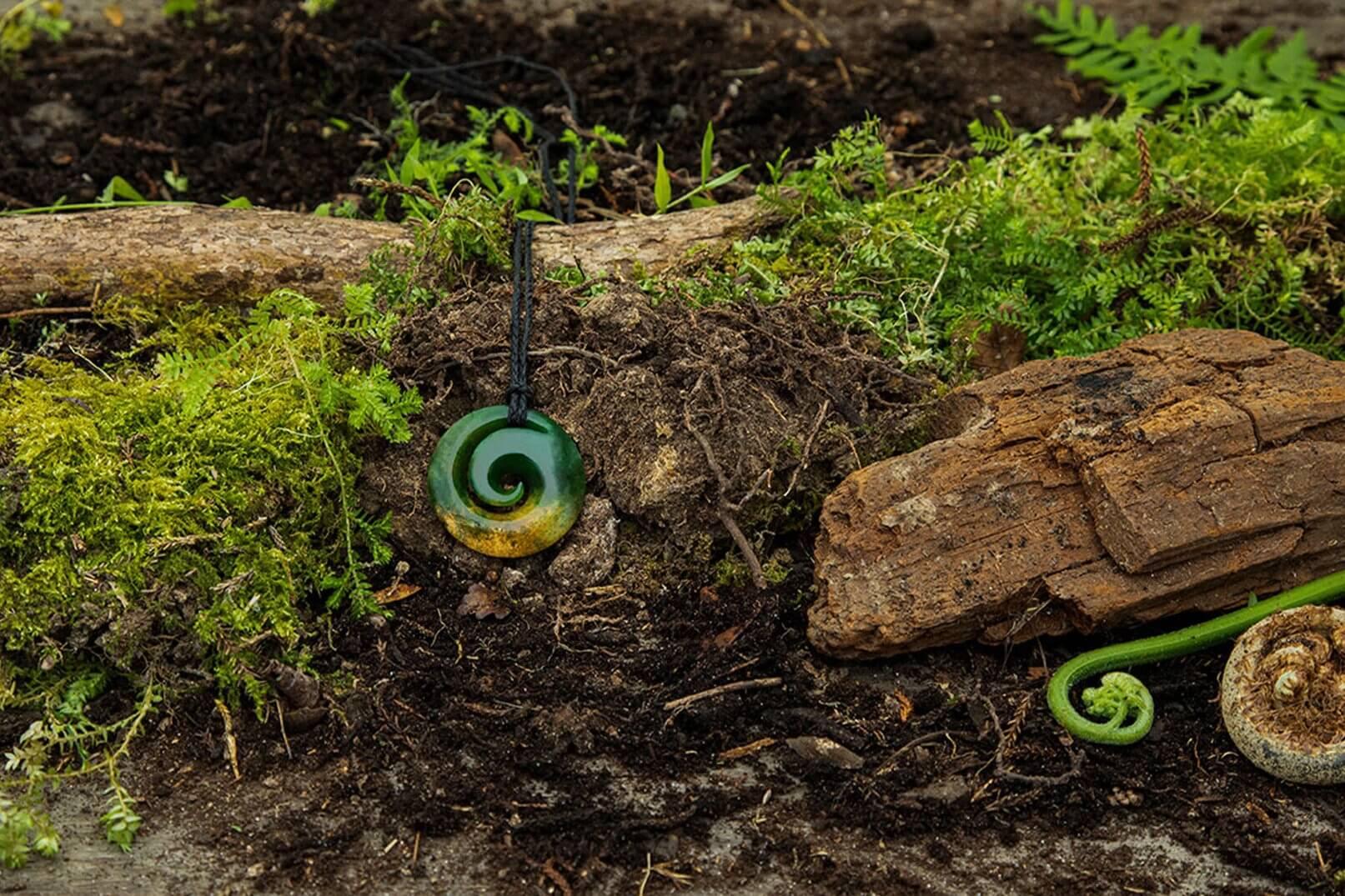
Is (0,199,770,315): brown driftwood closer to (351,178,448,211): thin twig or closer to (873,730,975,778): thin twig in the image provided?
(351,178,448,211): thin twig

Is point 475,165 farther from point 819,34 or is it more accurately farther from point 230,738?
point 819,34

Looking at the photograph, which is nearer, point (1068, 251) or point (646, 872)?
point (646, 872)

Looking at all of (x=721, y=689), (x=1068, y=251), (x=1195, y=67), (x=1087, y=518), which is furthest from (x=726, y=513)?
(x=1195, y=67)

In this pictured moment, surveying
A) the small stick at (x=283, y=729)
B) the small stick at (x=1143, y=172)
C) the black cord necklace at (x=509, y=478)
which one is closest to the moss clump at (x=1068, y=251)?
the small stick at (x=1143, y=172)

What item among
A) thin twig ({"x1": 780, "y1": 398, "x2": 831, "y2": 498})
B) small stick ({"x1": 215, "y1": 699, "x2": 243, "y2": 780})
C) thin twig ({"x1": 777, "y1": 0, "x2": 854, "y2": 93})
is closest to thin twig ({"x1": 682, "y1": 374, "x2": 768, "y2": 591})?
thin twig ({"x1": 780, "y1": 398, "x2": 831, "y2": 498})

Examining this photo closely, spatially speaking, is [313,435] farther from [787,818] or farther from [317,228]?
[787,818]

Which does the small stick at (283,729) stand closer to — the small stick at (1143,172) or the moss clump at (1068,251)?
the moss clump at (1068,251)
